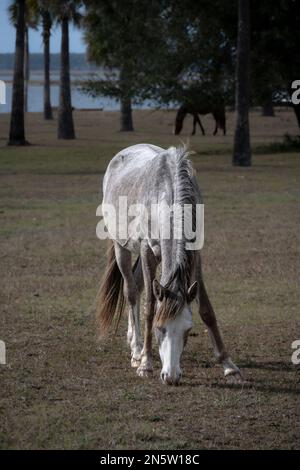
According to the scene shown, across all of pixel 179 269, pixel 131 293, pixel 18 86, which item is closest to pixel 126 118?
pixel 18 86

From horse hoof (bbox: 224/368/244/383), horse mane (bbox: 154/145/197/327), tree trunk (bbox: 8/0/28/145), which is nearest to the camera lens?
horse mane (bbox: 154/145/197/327)

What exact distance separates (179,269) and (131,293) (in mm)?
1776

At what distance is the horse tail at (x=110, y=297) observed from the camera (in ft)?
25.5

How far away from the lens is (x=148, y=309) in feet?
22.0

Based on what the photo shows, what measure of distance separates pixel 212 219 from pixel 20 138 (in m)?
16.4

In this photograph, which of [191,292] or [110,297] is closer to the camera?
[191,292]

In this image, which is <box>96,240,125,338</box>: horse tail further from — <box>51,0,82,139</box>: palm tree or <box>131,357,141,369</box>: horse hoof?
<box>51,0,82,139</box>: palm tree

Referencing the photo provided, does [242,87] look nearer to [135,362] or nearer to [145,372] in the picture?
[135,362]

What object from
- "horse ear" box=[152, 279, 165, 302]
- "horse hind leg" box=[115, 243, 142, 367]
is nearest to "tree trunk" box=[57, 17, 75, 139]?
"horse hind leg" box=[115, 243, 142, 367]

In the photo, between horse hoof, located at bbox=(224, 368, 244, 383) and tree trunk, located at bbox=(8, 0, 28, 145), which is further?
tree trunk, located at bbox=(8, 0, 28, 145)

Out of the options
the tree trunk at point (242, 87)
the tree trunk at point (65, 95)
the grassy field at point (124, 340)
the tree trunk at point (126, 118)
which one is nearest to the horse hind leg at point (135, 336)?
the grassy field at point (124, 340)

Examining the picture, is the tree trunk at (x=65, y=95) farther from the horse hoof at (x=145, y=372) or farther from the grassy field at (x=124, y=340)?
the horse hoof at (x=145, y=372)

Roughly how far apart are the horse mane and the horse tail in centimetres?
173

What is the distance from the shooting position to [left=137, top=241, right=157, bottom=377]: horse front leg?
6695 millimetres
